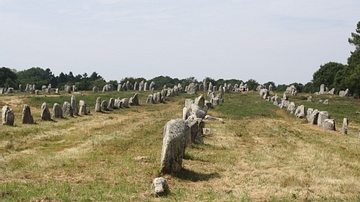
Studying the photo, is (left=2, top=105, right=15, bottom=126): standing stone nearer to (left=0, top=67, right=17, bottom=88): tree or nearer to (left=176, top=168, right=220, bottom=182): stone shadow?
(left=176, top=168, right=220, bottom=182): stone shadow

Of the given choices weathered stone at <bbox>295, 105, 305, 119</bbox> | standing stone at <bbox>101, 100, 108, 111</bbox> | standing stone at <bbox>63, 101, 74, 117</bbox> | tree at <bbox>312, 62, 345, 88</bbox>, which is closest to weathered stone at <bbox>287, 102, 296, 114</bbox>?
weathered stone at <bbox>295, 105, 305, 119</bbox>

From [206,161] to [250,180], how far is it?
3825 mm

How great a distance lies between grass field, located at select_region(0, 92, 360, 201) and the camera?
527 inches

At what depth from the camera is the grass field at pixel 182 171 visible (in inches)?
527

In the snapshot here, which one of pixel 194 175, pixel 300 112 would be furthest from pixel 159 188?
pixel 300 112

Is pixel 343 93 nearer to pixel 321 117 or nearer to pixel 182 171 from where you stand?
pixel 321 117

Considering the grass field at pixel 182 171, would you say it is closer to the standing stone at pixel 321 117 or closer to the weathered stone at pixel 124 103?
the standing stone at pixel 321 117

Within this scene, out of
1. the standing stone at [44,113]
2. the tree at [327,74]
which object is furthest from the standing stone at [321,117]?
the tree at [327,74]

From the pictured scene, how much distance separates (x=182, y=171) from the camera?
16.5 meters

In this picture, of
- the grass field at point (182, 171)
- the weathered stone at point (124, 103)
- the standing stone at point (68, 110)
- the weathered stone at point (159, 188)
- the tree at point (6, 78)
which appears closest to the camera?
the weathered stone at point (159, 188)

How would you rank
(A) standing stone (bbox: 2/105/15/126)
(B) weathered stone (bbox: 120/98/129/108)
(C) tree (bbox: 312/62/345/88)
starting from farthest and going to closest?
(C) tree (bbox: 312/62/345/88) < (B) weathered stone (bbox: 120/98/129/108) < (A) standing stone (bbox: 2/105/15/126)

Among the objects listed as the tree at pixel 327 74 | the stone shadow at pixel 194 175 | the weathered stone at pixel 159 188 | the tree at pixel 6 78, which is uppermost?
the tree at pixel 327 74

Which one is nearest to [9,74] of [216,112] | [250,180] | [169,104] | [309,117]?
[169,104]

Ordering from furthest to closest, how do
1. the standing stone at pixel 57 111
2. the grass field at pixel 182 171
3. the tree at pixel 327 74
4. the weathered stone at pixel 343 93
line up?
the tree at pixel 327 74 < the weathered stone at pixel 343 93 < the standing stone at pixel 57 111 < the grass field at pixel 182 171
